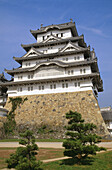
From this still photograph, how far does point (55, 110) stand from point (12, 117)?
9.03m

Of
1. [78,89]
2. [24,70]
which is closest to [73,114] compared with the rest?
[78,89]

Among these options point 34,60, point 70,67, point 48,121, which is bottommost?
point 48,121

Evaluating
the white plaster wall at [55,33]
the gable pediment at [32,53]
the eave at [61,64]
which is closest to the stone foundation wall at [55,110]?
the eave at [61,64]

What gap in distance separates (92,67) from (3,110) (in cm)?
2090

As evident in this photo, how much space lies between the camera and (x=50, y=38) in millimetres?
41750

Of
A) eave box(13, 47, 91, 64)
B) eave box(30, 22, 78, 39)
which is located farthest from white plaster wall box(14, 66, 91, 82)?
eave box(30, 22, 78, 39)

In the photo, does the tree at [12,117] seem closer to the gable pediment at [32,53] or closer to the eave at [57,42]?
the gable pediment at [32,53]

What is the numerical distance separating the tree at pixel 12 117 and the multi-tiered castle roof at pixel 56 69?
5.03ft

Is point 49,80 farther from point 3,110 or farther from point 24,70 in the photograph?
point 3,110

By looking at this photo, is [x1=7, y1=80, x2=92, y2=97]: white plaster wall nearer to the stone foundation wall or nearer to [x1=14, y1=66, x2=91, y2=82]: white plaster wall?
the stone foundation wall

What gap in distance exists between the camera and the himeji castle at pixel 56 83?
30.8 m

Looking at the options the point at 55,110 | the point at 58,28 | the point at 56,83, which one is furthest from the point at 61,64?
the point at 58,28

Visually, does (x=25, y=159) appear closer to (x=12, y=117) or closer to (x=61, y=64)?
(x=12, y=117)

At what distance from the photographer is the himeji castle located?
101 ft
